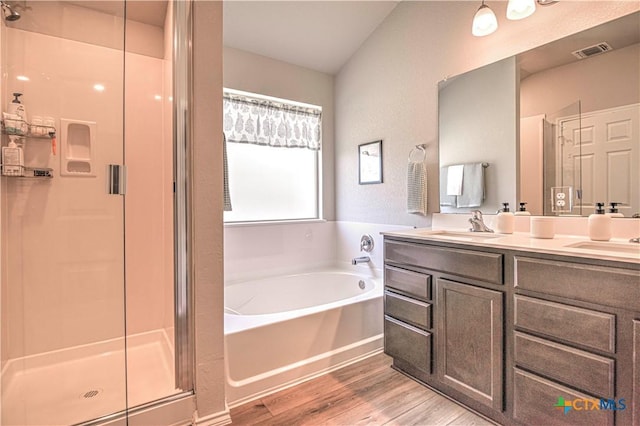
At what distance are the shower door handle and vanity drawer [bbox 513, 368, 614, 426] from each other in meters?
2.54

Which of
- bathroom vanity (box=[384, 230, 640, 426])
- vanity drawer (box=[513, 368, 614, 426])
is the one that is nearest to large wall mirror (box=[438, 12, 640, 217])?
bathroom vanity (box=[384, 230, 640, 426])

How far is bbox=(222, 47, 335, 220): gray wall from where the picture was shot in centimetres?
281

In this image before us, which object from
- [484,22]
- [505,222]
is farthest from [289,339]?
[484,22]

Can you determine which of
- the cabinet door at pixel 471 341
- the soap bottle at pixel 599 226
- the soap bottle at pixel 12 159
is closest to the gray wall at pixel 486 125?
the soap bottle at pixel 599 226

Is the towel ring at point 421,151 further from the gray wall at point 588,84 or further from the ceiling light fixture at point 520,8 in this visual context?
the ceiling light fixture at point 520,8

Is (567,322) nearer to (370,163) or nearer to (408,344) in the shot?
(408,344)

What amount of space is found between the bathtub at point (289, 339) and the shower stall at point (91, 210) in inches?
11.6

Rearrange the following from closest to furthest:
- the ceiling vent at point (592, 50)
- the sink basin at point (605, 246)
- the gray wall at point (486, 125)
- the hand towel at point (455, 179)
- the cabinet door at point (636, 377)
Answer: the cabinet door at point (636, 377), the sink basin at point (605, 246), the ceiling vent at point (592, 50), the gray wall at point (486, 125), the hand towel at point (455, 179)

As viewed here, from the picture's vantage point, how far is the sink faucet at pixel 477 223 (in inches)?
79.1

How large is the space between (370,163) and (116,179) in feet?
6.99

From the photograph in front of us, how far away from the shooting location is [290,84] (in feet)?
10.2

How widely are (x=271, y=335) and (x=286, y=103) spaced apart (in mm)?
2266

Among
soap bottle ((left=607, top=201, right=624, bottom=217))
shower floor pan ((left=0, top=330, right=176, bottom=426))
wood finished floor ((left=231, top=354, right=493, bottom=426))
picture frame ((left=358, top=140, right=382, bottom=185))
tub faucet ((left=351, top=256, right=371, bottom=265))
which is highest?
picture frame ((left=358, top=140, right=382, bottom=185))

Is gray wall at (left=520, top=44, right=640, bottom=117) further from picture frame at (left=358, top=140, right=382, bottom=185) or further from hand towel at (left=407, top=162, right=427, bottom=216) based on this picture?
picture frame at (left=358, top=140, right=382, bottom=185)
